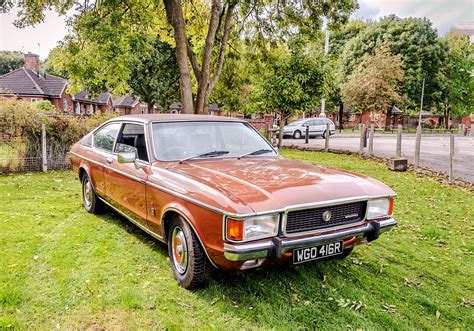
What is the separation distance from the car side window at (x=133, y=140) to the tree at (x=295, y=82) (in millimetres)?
12354

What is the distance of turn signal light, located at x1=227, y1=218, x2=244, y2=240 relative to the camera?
2939 millimetres

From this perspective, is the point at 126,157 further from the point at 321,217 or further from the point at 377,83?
the point at 377,83

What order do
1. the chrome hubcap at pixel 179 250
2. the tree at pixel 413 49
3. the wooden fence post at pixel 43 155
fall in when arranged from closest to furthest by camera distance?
the chrome hubcap at pixel 179 250 → the wooden fence post at pixel 43 155 → the tree at pixel 413 49

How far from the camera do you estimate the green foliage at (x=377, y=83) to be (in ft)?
123

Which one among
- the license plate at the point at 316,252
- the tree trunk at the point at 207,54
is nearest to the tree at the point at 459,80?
the tree trunk at the point at 207,54

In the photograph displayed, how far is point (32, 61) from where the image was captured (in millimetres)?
40719

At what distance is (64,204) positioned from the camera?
682 centimetres

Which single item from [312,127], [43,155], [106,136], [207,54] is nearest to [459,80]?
[312,127]

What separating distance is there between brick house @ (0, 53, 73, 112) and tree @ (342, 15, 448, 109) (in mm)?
32849

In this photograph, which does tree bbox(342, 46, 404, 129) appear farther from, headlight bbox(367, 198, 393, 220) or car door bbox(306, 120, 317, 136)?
headlight bbox(367, 198, 393, 220)

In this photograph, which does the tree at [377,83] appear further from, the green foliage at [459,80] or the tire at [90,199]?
the tire at [90,199]

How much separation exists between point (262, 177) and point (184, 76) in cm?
958

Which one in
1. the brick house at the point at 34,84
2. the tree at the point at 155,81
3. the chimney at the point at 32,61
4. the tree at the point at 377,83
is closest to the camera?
the tree at the point at 155,81

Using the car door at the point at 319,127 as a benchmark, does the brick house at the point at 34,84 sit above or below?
above
